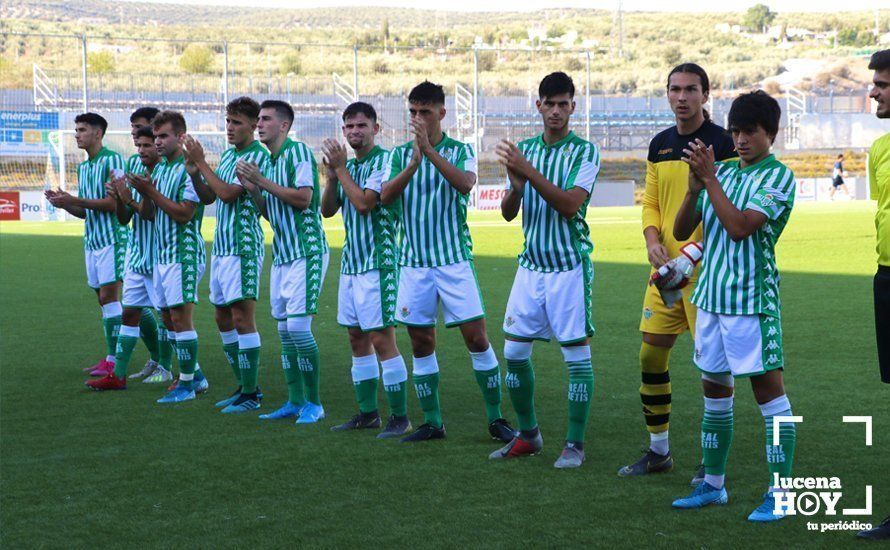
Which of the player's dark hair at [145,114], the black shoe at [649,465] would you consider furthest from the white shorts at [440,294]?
the player's dark hair at [145,114]

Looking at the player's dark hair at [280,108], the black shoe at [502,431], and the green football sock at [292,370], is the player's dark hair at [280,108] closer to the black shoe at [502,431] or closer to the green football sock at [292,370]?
the green football sock at [292,370]

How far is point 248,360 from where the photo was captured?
793 centimetres

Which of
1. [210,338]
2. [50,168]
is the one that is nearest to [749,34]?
[50,168]

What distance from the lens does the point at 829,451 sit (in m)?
6.10

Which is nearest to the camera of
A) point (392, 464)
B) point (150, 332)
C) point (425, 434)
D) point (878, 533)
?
point (878, 533)

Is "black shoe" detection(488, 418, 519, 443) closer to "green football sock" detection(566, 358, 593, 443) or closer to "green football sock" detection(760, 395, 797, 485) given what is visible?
"green football sock" detection(566, 358, 593, 443)

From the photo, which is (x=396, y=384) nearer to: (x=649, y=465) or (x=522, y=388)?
(x=522, y=388)

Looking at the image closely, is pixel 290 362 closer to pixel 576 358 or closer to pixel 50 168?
pixel 576 358

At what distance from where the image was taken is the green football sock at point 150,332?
9711mm

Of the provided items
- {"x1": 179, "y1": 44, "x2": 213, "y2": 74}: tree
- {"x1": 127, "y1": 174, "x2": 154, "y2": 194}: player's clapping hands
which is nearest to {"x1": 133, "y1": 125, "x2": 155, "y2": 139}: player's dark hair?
{"x1": 127, "y1": 174, "x2": 154, "y2": 194}: player's clapping hands

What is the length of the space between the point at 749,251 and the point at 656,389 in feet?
3.97

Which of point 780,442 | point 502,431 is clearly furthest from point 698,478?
point 502,431

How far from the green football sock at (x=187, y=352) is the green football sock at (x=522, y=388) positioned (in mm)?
3130

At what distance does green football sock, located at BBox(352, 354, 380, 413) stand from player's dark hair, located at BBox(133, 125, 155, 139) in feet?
9.52
